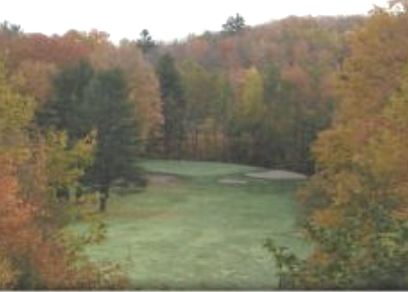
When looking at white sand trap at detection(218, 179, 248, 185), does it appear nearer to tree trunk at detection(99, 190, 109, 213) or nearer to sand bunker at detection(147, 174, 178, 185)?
sand bunker at detection(147, 174, 178, 185)

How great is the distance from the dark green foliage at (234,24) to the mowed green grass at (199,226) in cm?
61

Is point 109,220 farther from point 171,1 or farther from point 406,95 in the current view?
point 406,95

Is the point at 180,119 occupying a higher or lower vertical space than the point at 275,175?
higher

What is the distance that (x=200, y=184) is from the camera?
344 centimetres

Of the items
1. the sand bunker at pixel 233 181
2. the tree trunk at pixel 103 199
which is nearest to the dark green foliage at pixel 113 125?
the tree trunk at pixel 103 199

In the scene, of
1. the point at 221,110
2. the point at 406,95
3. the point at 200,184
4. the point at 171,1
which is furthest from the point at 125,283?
the point at 406,95

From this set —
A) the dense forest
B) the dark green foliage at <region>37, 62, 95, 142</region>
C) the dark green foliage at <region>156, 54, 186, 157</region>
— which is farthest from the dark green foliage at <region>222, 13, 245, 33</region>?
the dark green foliage at <region>37, 62, 95, 142</region>

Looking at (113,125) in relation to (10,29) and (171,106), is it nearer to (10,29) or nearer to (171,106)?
(171,106)

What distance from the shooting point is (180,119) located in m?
3.41

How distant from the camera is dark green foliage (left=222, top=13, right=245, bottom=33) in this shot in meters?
3.35

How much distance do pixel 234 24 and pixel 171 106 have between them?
468mm

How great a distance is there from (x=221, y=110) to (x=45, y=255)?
1050 millimetres

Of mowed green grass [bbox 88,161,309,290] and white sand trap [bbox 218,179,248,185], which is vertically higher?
white sand trap [bbox 218,179,248,185]

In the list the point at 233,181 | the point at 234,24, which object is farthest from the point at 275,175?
the point at 234,24
